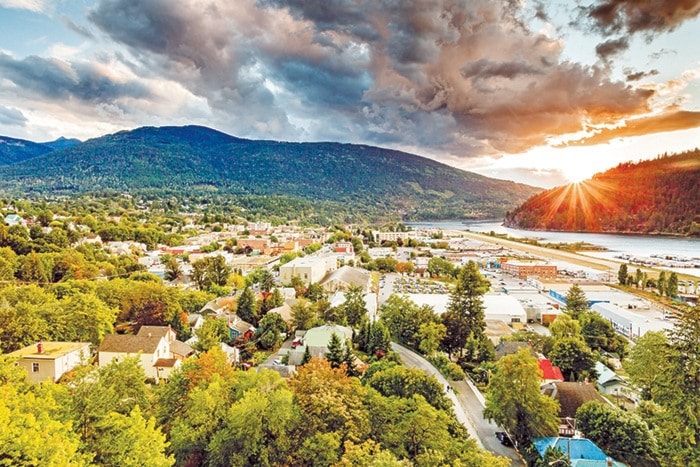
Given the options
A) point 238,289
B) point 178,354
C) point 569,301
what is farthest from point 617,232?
point 178,354

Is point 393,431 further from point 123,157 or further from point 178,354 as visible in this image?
point 123,157

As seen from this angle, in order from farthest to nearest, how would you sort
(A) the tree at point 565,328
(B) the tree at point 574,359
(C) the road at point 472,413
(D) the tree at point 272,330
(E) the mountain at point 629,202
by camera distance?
(E) the mountain at point 629,202, (A) the tree at point 565,328, (D) the tree at point 272,330, (B) the tree at point 574,359, (C) the road at point 472,413

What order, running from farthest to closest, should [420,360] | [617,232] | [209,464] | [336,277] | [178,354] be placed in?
[617,232] → [336,277] → [420,360] → [178,354] → [209,464]

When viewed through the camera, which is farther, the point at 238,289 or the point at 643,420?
the point at 238,289

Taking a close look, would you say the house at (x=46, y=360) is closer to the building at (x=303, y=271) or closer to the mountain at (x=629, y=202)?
the building at (x=303, y=271)

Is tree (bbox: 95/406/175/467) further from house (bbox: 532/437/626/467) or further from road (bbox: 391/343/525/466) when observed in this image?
house (bbox: 532/437/626/467)

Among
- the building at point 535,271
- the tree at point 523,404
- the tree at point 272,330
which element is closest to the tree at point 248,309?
the tree at point 272,330

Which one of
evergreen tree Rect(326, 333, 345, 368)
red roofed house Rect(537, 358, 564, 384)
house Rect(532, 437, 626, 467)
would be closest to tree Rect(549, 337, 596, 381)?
red roofed house Rect(537, 358, 564, 384)
